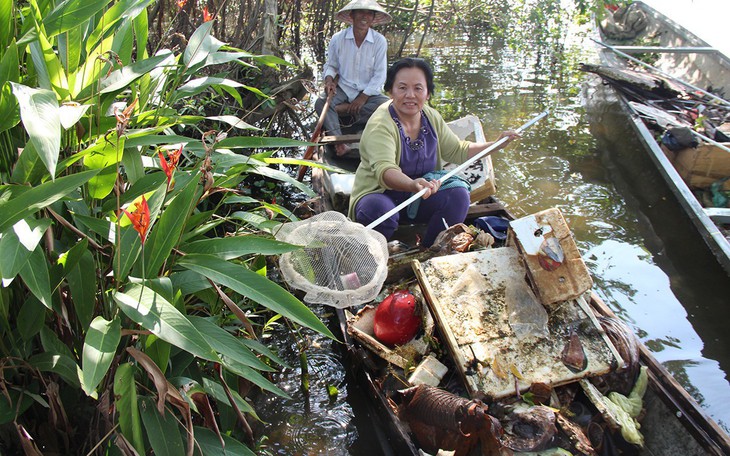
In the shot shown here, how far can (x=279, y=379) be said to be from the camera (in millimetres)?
3537

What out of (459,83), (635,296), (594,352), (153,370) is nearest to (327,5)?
(459,83)

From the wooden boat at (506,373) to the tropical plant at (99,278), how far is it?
2.61ft

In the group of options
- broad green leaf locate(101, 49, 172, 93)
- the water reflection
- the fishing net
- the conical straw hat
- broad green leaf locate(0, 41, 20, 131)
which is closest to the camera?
broad green leaf locate(0, 41, 20, 131)

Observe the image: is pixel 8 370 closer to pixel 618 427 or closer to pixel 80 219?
pixel 80 219

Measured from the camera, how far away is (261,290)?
190cm

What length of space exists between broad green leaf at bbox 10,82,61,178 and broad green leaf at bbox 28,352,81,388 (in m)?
0.73

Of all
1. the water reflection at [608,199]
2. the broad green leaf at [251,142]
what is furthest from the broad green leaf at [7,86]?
the water reflection at [608,199]

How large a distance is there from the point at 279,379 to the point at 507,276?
1.51 m

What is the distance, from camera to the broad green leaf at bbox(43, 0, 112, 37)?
2.03m

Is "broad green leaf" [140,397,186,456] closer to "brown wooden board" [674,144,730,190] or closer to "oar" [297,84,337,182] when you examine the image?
"oar" [297,84,337,182]

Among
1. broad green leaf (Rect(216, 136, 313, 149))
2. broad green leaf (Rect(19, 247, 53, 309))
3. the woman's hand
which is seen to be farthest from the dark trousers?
broad green leaf (Rect(19, 247, 53, 309))

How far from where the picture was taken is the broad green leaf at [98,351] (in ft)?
4.98

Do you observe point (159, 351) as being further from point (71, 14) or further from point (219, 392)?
point (71, 14)

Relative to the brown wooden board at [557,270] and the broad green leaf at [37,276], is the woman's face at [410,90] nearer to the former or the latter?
the brown wooden board at [557,270]
